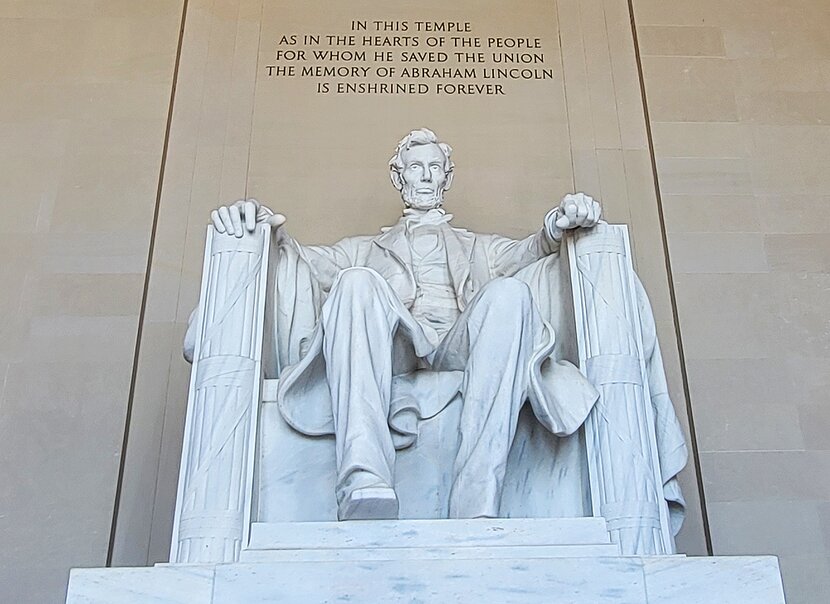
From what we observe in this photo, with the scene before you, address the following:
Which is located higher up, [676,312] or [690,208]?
[690,208]

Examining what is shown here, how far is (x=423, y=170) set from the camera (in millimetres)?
4820

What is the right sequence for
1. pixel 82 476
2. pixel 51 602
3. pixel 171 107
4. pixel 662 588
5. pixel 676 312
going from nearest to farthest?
pixel 662 588 < pixel 51 602 < pixel 82 476 < pixel 676 312 < pixel 171 107

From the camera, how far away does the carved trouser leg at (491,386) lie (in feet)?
11.4

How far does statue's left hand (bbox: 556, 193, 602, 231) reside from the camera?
406 cm

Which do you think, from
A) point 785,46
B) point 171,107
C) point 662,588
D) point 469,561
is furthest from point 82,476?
point 785,46

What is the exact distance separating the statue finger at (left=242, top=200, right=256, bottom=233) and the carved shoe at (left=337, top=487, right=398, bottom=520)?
47.1 inches

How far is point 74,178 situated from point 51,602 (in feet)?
7.28

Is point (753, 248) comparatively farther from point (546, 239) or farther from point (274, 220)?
point (274, 220)

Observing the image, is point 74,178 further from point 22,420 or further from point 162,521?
point 162,521

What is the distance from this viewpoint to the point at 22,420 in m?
5.24

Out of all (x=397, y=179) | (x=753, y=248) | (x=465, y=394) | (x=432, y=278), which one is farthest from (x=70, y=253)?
(x=753, y=248)

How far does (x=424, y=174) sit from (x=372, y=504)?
196 centimetres

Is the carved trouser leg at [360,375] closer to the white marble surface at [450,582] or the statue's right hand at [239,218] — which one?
the white marble surface at [450,582]

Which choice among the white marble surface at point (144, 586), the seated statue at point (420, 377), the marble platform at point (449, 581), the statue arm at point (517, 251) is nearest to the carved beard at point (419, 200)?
the statue arm at point (517, 251)
